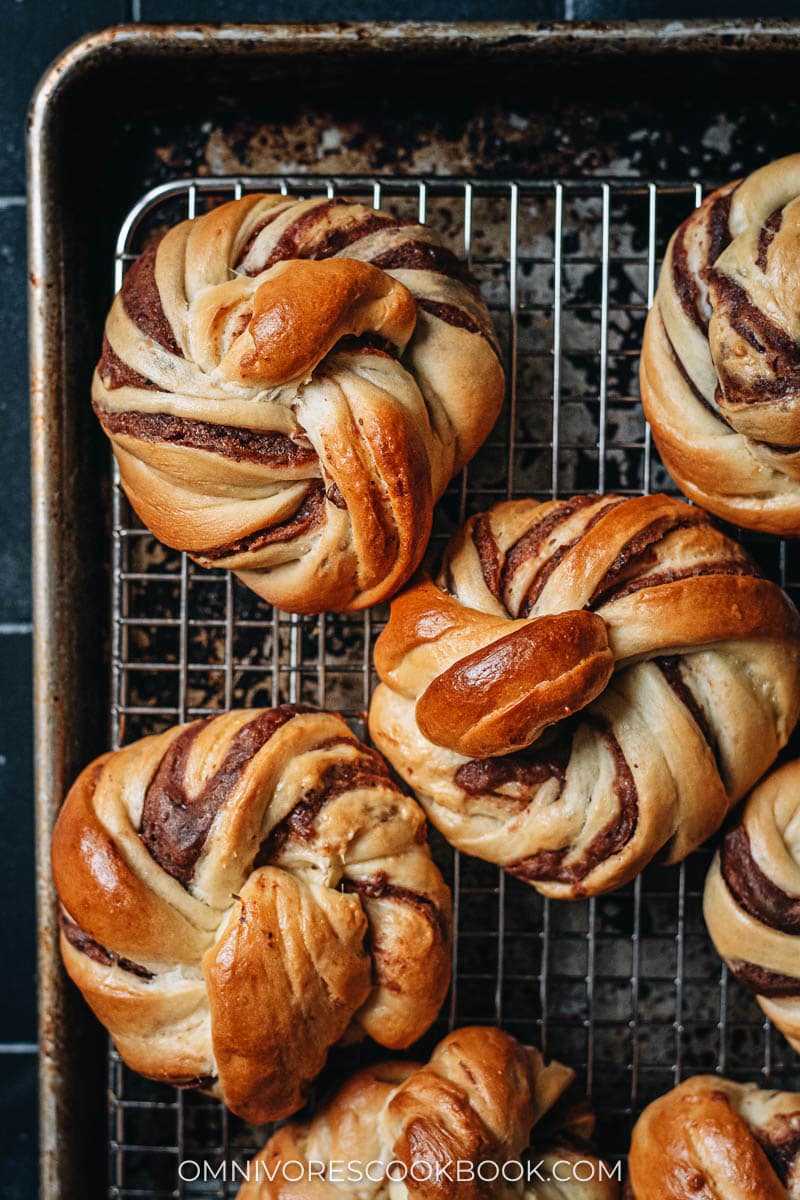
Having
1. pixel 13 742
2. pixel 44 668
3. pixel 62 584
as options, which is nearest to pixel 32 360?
pixel 62 584

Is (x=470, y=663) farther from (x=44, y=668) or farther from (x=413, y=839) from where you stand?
(x=44, y=668)

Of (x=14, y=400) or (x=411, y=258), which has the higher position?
(x=411, y=258)

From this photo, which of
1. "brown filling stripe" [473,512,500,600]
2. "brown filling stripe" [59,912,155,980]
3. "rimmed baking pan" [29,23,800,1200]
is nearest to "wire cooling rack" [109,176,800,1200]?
"rimmed baking pan" [29,23,800,1200]

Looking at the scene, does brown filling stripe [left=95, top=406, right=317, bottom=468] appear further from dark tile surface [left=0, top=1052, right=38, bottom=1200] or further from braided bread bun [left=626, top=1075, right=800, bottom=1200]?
dark tile surface [left=0, top=1052, right=38, bottom=1200]

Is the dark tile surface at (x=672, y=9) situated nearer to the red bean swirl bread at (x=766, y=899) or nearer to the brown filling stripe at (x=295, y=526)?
the brown filling stripe at (x=295, y=526)

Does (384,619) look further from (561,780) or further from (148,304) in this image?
(148,304)

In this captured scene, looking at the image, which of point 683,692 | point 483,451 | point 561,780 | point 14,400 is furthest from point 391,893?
point 14,400
